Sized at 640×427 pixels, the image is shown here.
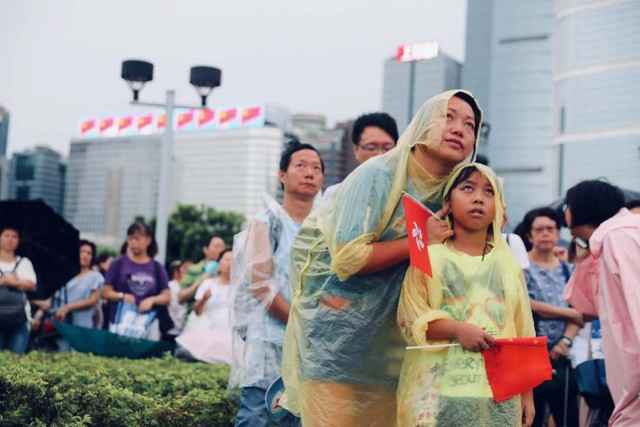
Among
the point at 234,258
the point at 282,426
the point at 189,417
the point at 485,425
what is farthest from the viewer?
the point at 189,417

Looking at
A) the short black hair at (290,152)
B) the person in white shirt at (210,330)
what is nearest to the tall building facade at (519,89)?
the person in white shirt at (210,330)

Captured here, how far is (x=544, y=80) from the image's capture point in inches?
2418

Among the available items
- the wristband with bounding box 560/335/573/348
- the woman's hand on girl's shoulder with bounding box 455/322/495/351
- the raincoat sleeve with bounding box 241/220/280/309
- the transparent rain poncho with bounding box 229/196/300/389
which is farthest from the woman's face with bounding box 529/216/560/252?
the woman's hand on girl's shoulder with bounding box 455/322/495/351

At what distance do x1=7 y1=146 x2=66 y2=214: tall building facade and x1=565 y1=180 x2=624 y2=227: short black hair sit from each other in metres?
107

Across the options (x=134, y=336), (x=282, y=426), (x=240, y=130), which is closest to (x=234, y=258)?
(x=282, y=426)

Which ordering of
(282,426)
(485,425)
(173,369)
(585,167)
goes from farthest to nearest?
(585,167), (173,369), (282,426), (485,425)

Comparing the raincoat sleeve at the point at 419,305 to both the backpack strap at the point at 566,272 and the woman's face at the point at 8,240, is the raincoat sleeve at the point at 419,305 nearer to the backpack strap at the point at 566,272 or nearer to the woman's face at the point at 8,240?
the backpack strap at the point at 566,272

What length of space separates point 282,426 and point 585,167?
44.8m

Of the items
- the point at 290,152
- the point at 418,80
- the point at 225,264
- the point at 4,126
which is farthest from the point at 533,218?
the point at 418,80

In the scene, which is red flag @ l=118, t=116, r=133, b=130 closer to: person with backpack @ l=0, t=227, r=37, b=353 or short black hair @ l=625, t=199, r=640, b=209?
person with backpack @ l=0, t=227, r=37, b=353

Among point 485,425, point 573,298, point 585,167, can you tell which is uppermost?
point 585,167

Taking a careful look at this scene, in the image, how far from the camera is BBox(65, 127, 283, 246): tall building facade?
4293 inches

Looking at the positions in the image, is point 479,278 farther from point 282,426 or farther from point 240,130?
point 240,130

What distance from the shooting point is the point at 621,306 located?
4.16m
